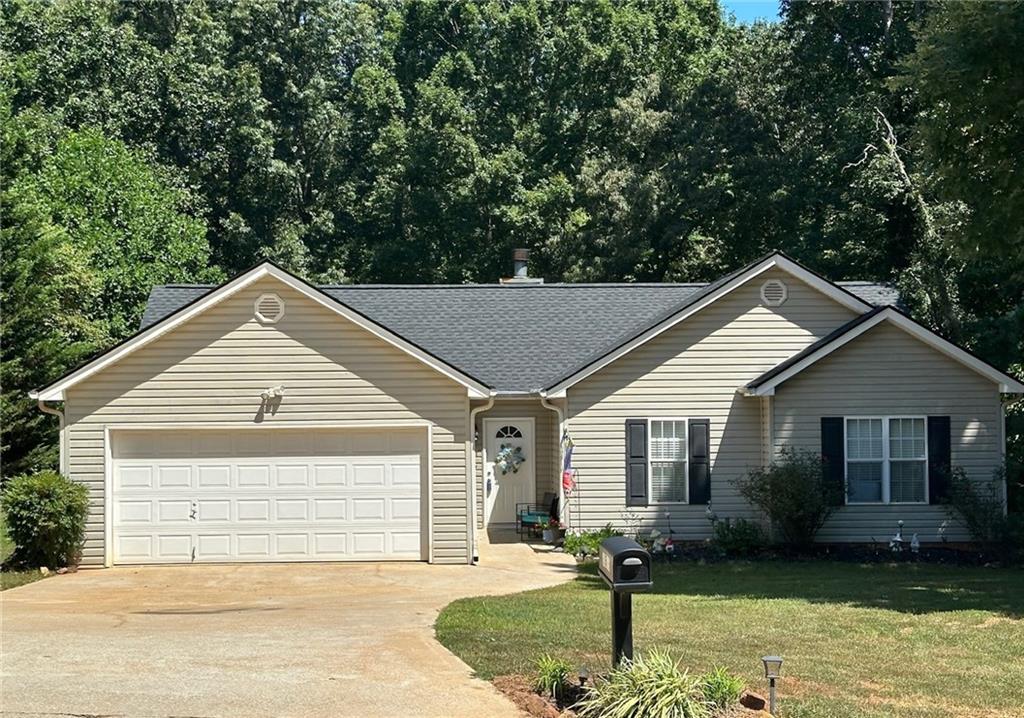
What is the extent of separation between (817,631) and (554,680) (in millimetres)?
4590

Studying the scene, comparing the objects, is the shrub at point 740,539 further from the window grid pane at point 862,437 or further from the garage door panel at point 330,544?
the garage door panel at point 330,544

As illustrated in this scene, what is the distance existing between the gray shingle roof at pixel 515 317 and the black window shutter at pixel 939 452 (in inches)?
175

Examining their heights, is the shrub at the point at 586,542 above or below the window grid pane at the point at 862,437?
below

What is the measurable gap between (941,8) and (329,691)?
15526 millimetres

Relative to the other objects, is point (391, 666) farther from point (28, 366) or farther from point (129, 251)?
point (129, 251)

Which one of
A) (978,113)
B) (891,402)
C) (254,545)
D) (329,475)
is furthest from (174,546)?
(978,113)

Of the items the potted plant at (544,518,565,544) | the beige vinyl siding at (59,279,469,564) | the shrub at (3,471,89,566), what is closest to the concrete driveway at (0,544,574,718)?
the shrub at (3,471,89,566)

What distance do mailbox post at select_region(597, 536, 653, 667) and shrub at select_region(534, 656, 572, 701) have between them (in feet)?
1.27

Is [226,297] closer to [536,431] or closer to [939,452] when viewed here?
[536,431]

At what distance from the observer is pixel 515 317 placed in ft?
82.7

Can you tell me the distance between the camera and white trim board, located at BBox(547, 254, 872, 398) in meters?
21.5

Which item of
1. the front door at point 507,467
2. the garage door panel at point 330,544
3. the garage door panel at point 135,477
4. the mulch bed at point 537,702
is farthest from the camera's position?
the front door at point 507,467

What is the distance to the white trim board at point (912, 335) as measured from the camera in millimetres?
20797

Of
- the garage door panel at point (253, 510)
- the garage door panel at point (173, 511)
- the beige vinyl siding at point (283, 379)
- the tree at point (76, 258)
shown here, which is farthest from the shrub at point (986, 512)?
the tree at point (76, 258)
